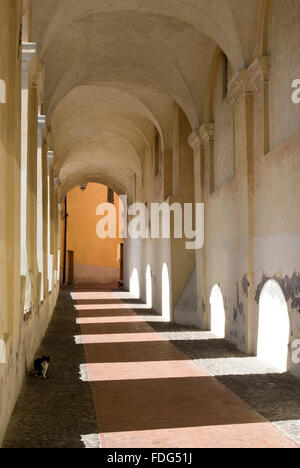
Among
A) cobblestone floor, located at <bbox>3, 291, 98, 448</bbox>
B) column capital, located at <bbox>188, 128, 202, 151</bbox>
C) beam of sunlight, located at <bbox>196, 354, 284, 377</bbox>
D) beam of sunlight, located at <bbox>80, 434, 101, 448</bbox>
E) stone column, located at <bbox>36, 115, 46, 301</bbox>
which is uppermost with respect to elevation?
column capital, located at <bbox>188, 128, 202, 151</bbox>

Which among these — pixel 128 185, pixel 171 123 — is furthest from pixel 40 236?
pixel 128 185

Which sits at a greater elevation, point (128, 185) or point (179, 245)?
point (128, 185)

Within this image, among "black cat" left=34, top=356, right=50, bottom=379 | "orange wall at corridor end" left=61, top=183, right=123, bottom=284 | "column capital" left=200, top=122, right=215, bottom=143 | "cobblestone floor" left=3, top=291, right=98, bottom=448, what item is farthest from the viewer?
"orange wall at corridor end" left=61, top=183, right=123, bottom=284

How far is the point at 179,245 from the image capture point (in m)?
15.7

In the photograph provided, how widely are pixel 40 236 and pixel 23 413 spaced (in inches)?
248

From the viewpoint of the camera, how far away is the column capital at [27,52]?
339 inches

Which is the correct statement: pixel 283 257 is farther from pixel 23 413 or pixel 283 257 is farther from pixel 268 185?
pixel 23 413

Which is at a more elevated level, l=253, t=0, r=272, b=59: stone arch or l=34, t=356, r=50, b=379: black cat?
l=253, t=0, r=272, b=59: stone arch

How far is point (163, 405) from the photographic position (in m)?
6.36

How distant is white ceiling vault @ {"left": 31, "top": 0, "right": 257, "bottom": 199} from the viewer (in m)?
10.3

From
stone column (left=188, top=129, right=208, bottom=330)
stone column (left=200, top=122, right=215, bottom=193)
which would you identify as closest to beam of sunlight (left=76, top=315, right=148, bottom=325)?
stone column (left=188, top=129, right=208, bottom=330)

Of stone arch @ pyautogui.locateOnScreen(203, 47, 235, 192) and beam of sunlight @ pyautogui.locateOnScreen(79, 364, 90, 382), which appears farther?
stone arch @ pyautogui.locateOnScreen(203, 47, 235, 192)

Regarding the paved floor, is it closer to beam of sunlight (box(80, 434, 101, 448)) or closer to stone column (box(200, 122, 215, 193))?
beam of sunlight (box(80, 434, 101, 448))

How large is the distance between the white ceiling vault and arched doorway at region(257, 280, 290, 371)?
4209 millimetres
